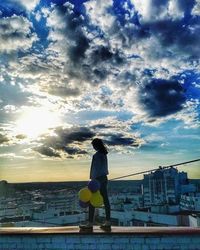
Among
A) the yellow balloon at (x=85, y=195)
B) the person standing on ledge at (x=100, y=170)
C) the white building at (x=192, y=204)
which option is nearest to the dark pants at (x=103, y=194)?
the person standing on ledge at (x=100, y=170)

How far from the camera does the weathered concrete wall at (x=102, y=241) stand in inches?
243

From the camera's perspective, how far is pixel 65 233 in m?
6.49

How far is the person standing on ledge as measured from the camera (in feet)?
23.4

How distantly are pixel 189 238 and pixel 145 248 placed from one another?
81 cm

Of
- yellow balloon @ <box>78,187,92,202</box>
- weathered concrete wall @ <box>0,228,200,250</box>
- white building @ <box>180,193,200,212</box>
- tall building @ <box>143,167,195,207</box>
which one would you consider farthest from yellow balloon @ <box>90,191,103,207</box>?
tall building @ <box>143,167,195,207</box>

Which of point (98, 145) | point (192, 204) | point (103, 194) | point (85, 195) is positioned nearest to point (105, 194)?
point (103, 194)

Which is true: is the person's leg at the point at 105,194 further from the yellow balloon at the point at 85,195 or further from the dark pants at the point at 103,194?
the yellow balloon at the point at 85,195

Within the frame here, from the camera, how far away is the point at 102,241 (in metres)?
6.32

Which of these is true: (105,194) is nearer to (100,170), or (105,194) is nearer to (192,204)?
(100,170)

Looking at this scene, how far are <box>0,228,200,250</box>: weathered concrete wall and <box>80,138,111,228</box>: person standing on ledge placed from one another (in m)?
0.74

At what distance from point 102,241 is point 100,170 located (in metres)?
1.46

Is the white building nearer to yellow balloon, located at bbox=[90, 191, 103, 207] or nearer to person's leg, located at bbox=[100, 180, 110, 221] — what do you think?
person's leg, located at bbox=[100, 180, 110, 221]

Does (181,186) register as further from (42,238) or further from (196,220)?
(42,238)

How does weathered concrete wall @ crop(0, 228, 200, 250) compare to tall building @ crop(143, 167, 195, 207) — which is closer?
weathered concrete wall @ crop(0, 228, 200, 250)
